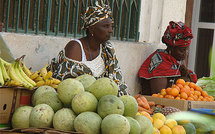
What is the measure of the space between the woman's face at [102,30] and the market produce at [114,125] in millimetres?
2088

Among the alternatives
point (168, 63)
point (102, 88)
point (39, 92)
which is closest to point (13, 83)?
point (39, 92)

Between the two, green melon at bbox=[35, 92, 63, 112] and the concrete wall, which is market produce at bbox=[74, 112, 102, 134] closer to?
green melon at bbox=[35, 92, 63, 112]

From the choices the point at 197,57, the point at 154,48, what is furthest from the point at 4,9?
the point at 197,57

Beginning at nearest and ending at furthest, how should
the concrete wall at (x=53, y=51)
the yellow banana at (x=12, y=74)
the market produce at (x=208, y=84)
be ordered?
the yellow banana at (x=12, y=74)
the concrete wall at (x=53, y=51)
the market produce at (x=208, y=84)

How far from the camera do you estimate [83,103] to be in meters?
2.43

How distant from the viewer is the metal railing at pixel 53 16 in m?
4.05

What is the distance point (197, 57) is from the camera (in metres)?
8.36

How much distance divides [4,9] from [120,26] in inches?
85.8

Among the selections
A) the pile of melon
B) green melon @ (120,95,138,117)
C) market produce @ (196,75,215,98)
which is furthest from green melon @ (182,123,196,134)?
market produce @ (196,75,215,98)

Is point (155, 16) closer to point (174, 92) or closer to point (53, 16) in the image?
point (174, 92)

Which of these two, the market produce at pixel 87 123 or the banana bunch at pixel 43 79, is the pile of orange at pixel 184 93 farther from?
the market produce at pixel 87 123

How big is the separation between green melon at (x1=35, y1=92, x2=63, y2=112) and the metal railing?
1.53 meters

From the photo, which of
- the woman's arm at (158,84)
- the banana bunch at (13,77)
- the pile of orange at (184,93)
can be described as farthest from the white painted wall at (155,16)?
the banana bunch at (13,77)

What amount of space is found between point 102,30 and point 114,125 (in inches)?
85.6
